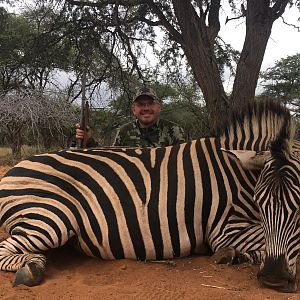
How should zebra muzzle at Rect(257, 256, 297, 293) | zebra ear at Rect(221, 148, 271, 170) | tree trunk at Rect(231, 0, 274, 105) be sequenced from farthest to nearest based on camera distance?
1. tree trunk at Rect(231, 0, 274, 105)
2. zebra ear at Rect(221, 148, 271, 170)
3. zebra muzzle at Rect(257, 256, 297, 293)

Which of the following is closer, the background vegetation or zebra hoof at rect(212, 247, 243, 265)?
zebra hoof at rect(212, 247, 243, 265)

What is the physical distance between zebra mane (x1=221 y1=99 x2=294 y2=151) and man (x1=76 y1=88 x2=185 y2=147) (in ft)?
5.60

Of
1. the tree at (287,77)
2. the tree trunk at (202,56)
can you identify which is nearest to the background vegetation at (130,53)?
the tree trunk at (202,56)

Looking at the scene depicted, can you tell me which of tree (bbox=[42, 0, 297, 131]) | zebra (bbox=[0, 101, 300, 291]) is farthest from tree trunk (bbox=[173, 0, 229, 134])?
zebra (bbox=[0, 101, 300, 291])

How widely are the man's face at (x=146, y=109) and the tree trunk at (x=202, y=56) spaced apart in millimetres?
2740

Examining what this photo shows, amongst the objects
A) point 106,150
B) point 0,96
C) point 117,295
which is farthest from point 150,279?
point 0,96

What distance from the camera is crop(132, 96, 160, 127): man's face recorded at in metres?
4.67

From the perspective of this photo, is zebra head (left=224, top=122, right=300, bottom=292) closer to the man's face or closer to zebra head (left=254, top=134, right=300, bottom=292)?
zebra head (left=254, top=134, right=300, bottom=292)

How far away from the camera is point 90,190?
2914mm

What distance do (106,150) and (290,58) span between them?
21.9 m

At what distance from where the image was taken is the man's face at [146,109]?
15.3 ft

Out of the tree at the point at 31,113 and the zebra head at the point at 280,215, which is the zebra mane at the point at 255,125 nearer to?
the zebra head at the point at 280,215

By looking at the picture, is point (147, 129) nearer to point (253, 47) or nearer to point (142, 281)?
point (142, 281)

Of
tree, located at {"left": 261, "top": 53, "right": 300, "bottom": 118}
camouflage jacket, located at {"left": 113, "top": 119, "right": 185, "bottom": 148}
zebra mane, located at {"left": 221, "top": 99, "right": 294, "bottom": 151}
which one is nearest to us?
zebra mane, located at {"left": 221, "top": 99, "right": 294, "bottom": 151}
